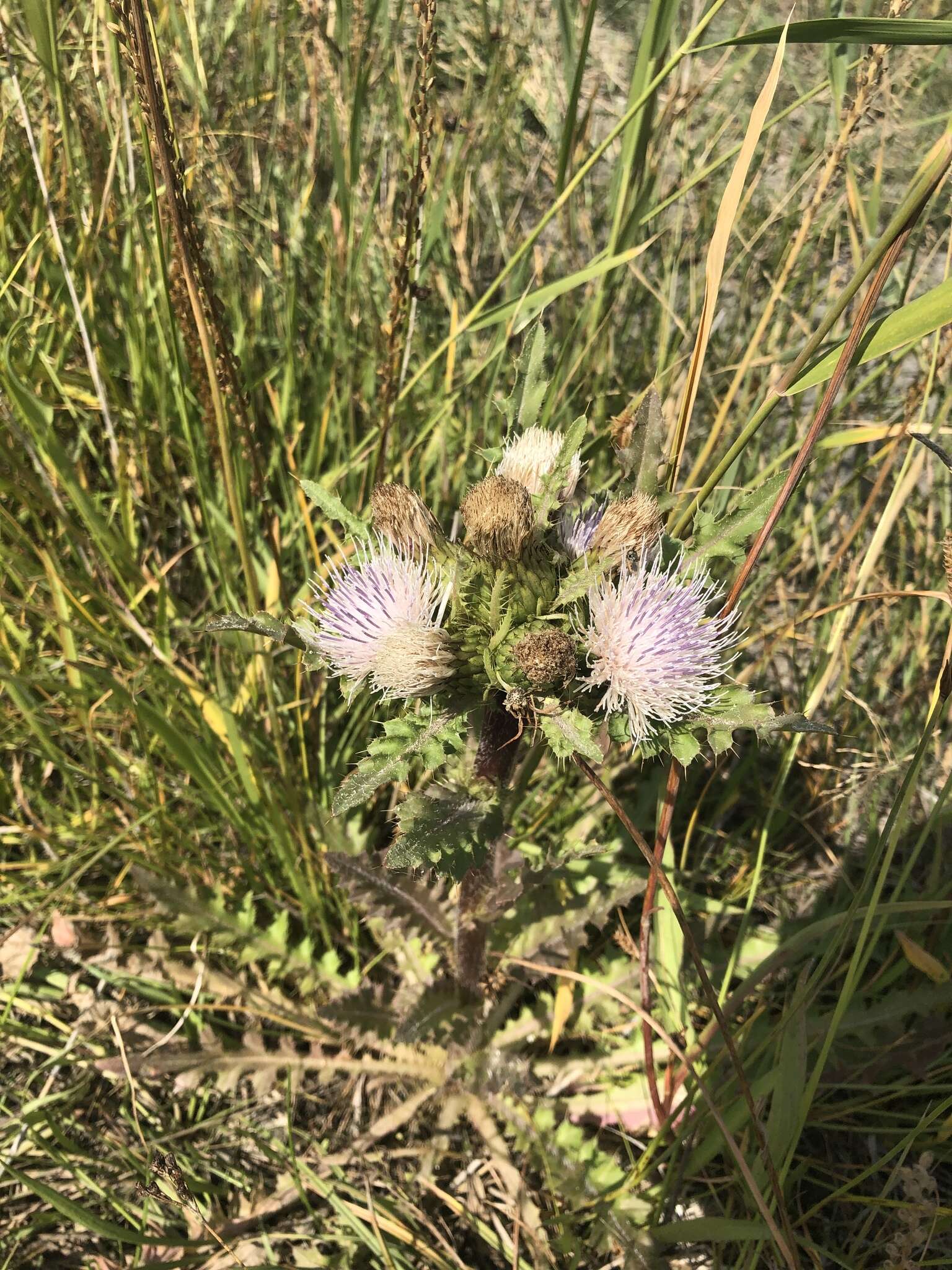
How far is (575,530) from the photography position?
5.16 ft

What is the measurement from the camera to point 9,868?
7.27 ft

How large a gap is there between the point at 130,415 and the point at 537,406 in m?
1.43

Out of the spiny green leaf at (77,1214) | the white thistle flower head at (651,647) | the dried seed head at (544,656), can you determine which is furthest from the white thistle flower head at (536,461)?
the spiny green leaf at (77,1214)

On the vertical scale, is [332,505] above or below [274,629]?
above

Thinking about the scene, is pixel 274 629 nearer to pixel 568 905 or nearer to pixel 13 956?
pixel 568 905

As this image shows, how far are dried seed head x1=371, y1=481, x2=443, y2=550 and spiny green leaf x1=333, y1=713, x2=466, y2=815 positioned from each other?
1.00 ft

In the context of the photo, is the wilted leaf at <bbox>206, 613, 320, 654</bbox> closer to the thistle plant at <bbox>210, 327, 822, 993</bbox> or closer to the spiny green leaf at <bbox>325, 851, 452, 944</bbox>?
the thistle plant at <bbox>210, 327, 822, 993</bbox>

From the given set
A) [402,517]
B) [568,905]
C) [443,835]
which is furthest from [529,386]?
[568,905]

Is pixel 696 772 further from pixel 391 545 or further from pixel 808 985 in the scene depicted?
pixel 391 545

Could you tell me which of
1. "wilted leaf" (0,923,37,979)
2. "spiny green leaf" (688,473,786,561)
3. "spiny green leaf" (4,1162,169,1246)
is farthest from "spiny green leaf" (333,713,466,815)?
"wilted leaf" (0,923,37,979)

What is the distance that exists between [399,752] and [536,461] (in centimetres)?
58

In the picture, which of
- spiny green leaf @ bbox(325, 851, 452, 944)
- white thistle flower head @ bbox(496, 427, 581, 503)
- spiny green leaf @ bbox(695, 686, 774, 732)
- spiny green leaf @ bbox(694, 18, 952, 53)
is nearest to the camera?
spiny green leaf @ bbox(694, 18, 952, 53)

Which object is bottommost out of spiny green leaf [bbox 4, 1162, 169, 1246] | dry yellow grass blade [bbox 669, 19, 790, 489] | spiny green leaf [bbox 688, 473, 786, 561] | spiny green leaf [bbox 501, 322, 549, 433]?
spiny green leaf [bbox 4, 1162, 169, 1246]

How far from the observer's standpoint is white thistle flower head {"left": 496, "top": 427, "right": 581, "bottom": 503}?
1.53 metres
